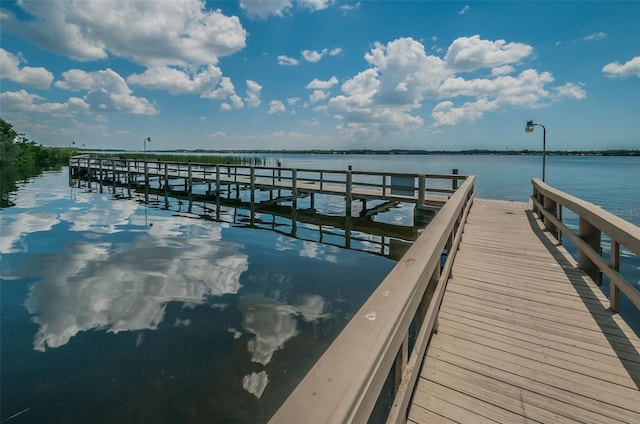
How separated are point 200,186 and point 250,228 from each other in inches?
558

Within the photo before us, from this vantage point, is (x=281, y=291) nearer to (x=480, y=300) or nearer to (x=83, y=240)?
(x=480, y=300)

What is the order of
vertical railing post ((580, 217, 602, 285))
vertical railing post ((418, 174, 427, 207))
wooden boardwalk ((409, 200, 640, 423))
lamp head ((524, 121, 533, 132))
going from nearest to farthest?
wooden boardwalk ((409, 200, 640, 423)) < vertical railing post ((580, 217, 602, 285)) < vertical railing post ((418, 174, 427, 207)) < lamp head ((524, 121, 533, 132))

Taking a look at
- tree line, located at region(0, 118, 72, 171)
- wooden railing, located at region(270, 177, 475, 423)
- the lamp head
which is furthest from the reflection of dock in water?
tree line, located at region(0, 118, 72, 171)

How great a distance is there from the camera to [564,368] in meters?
2.46

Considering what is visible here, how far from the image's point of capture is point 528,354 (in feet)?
8.69

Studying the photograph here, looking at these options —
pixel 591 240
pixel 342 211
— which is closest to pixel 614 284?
pixel 591 240

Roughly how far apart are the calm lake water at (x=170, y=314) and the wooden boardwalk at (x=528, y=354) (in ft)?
6.08

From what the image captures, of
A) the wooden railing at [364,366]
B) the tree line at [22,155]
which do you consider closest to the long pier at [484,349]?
the wooden railing at [364,366]

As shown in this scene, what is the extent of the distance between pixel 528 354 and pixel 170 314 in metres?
4.79

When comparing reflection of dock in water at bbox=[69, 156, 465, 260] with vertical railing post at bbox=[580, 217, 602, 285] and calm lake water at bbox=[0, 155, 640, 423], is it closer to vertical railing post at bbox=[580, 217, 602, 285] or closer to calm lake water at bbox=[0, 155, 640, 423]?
calm lake water at bbox=[0, 155, 640, 423]

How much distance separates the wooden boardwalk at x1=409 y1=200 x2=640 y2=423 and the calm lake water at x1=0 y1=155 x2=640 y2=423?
6.08 ft

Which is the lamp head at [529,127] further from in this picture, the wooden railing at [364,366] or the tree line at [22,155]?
the tree line at [22,155]

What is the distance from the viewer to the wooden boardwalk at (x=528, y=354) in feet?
6.81

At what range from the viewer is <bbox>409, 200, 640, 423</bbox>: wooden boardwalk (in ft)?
6.81
